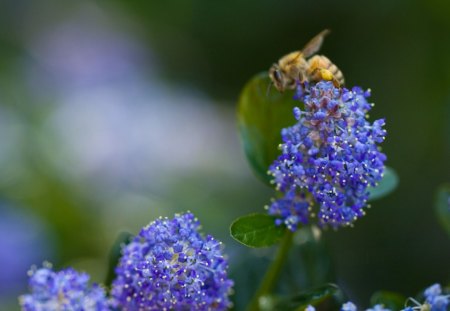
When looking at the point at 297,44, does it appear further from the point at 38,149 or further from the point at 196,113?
the point at 38,149

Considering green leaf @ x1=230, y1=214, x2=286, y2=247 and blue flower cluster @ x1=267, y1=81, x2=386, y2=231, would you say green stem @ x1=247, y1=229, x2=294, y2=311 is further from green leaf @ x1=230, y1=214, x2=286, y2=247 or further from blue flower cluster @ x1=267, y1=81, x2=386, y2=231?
blue flower cluster @ x1=267, y1=81, x2=386, y2=231

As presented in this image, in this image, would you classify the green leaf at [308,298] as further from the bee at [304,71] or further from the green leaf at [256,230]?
the bee at [304,71]

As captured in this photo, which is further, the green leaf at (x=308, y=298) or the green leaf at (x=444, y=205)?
the green leaf at (x=444, y=205)

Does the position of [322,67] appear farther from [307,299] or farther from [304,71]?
[307,299]

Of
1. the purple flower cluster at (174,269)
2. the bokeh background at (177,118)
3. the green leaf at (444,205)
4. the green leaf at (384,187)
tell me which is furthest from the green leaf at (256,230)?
the bokeh background at (177,118)

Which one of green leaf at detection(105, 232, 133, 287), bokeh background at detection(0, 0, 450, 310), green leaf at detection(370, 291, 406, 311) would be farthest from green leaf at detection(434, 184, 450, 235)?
bokeh background at detection(0, 0, 450, 310)

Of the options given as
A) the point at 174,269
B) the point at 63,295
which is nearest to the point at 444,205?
the point at 174,269
